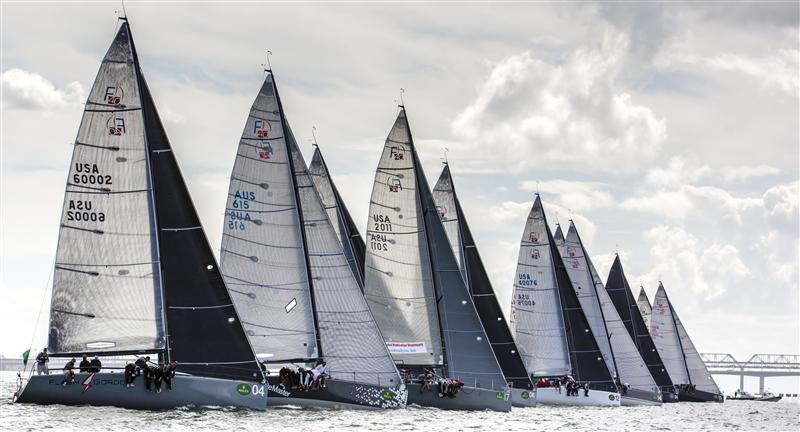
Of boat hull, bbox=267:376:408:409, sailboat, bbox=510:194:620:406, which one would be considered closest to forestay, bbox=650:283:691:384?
sailboat, bbox=510:194:620:406

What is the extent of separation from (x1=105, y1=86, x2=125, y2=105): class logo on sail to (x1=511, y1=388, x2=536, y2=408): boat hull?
86.9ft

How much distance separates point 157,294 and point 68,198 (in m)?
3.90

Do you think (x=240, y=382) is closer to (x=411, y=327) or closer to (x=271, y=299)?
(x=271, y=299)

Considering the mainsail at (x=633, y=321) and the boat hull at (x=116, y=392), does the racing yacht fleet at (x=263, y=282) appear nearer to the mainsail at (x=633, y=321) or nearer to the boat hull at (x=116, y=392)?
the boat hull at (x=116, y=392)

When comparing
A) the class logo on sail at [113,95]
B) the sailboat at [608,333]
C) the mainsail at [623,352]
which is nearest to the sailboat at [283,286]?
the class logo on sail at [113,95]

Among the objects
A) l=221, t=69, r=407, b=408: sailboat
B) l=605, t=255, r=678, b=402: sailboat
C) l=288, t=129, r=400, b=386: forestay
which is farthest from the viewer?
l=605, t=255, r=678, b=402: sailboat

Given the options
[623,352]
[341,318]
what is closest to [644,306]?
[623,352]

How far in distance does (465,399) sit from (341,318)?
23.7ft

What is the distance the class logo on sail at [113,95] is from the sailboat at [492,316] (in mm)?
21458

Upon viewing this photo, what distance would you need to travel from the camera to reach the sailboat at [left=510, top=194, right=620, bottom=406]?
228 feet

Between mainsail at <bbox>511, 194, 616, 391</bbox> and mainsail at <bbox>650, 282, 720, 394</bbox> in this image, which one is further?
mainsail at <bbox>650, 282, 720, 394</bbox>

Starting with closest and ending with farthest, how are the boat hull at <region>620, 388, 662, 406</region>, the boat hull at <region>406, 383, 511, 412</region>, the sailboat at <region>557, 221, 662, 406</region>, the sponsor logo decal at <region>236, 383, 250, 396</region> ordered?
the sponsor logo decal at <region>236, 383, 250, 396</region> < the boat hull at <region>406, 383, 511, 412</region> < the boat hull at <region>620, 388, 662, 406</region> < the sailboat at <region>557, 221, 662, 406</region>

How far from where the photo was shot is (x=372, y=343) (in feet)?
153

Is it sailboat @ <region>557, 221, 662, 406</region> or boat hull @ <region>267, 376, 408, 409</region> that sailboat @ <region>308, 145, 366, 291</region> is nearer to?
boat hull @ <region>267, 376, 408, 409</region>
